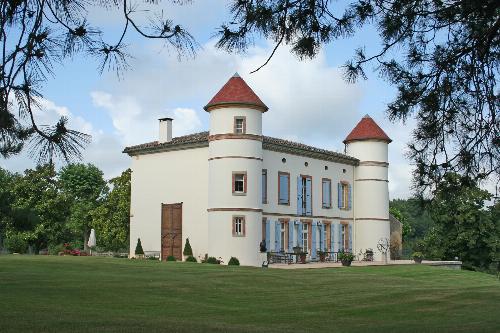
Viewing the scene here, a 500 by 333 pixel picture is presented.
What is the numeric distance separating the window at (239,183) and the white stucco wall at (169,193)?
1.84 meters

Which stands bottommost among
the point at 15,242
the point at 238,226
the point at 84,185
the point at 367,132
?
the point at 15,242

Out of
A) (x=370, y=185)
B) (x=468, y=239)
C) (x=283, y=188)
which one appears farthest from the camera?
(x=468, y=239)

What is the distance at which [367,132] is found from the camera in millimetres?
43406

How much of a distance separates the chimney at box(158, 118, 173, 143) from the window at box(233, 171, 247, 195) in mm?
5555

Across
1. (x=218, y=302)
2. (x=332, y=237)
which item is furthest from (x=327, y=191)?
(x=218, y=302)

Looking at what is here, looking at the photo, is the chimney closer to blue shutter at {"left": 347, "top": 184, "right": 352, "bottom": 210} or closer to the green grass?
blue shutter at {"left": 347, "top": 184, "right": 352, "bottom": 210}

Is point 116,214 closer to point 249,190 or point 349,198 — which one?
point 249,190

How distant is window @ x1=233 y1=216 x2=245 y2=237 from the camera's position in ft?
113

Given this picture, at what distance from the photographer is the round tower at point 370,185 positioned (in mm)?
43344

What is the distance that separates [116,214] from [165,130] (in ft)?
27.7

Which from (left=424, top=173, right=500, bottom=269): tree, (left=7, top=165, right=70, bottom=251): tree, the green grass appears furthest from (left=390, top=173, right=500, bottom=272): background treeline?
(left=7, top=165, right=70, bottom=251): tree

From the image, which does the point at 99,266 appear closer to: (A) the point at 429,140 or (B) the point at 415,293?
(B) the point at 415,293

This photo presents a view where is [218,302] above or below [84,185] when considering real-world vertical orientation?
below

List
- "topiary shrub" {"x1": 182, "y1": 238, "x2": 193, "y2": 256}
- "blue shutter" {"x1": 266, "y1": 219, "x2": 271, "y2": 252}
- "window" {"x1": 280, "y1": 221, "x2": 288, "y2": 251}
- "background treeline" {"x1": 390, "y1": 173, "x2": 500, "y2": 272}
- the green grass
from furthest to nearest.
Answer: "background treeline" {"x1": 390, "y1": 173, "x2": 500, "y2": 272}
"window" {"x1": 280, "y1": 221, "x2": 288, "y2": 251}
"blue shutter" {"x1": 266, "y1": 219, "x2": 271, "y2": 252}
"topiary shrub" {"x1": 182, "y1": 238, "x2": 193, "y2": 256}
the green grass
